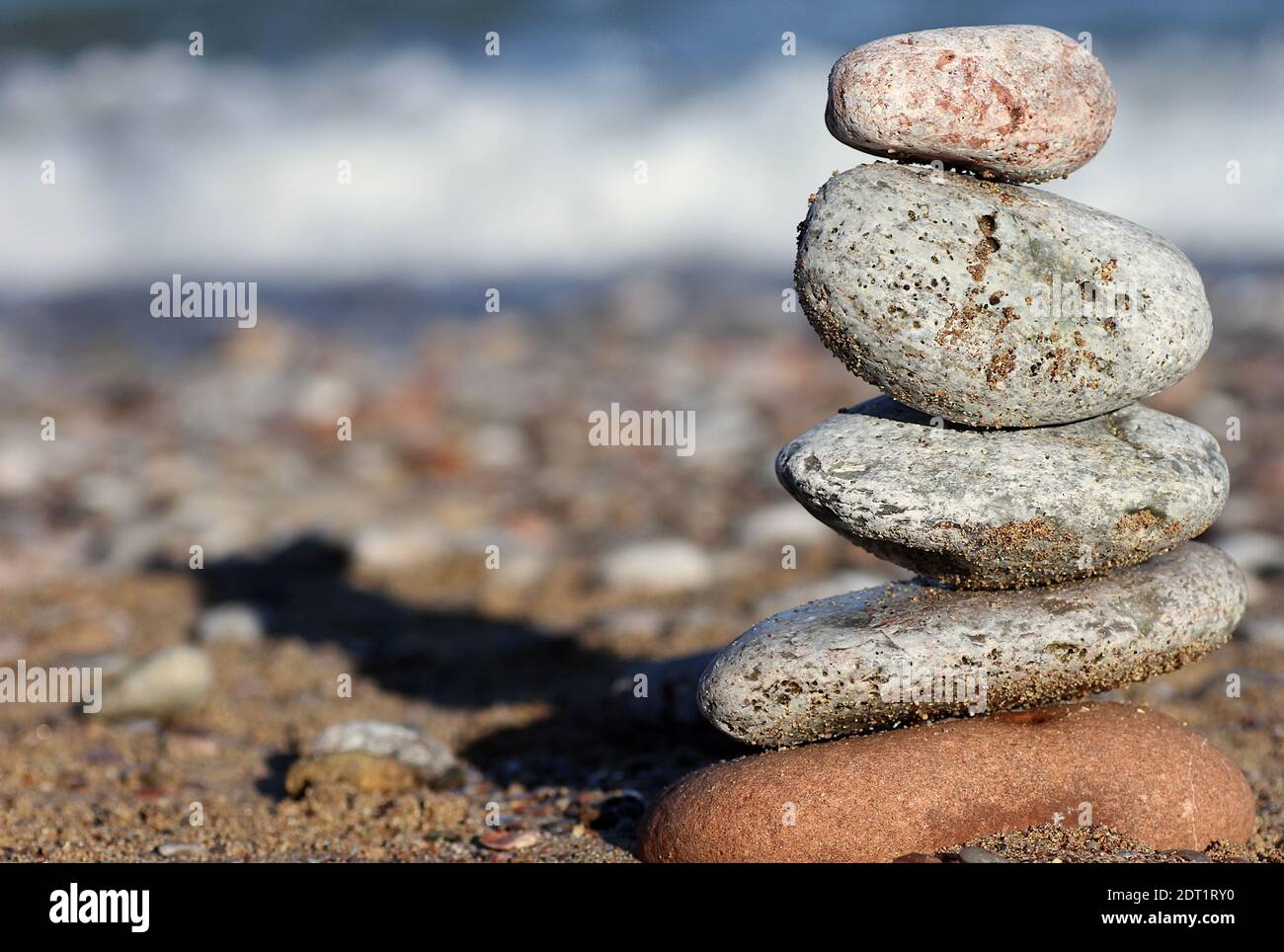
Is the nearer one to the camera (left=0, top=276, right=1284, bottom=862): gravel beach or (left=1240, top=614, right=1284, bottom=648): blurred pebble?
(left=0, top=276, right=1284, bottom=862): gravel beach

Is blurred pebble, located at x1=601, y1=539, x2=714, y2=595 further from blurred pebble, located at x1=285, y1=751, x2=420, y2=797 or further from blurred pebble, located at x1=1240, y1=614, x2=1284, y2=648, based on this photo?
blurred pebble, located at x1=285, y1=751, x2=420, y2=797

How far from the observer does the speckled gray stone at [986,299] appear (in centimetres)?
443

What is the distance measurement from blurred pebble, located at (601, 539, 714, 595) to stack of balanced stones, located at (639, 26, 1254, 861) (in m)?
3.81

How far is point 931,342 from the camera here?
175 inches

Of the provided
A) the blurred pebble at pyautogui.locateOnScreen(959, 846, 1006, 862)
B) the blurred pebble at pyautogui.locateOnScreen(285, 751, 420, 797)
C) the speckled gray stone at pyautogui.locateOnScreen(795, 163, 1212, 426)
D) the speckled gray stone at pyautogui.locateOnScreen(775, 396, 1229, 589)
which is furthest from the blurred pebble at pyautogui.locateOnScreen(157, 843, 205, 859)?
the speckled gray stone at pyautogui.locateOnScreen(795, 163, 1212, 426)

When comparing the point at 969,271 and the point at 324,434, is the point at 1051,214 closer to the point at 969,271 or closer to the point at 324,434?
the point at 969,271

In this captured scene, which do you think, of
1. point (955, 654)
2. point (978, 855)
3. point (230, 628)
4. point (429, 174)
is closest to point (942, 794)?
point (978, 855)

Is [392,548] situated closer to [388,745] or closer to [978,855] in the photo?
[388,745]

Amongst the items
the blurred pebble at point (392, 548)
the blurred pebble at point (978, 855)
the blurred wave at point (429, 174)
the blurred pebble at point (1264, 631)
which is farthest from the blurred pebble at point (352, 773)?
the blurred wave at point (429, 174)

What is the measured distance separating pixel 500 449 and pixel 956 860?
8.11m

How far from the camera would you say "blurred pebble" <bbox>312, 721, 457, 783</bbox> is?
5.38 m

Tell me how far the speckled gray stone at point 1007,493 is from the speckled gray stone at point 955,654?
14 cm

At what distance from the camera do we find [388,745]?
5438 mm
